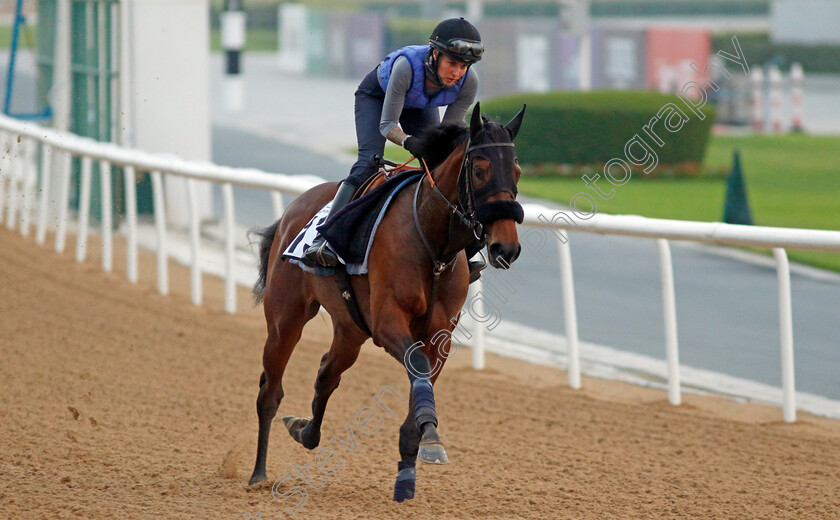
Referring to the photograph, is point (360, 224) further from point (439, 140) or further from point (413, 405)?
point (413, 405)

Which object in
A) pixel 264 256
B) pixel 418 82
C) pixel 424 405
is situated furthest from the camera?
pixel 264 256

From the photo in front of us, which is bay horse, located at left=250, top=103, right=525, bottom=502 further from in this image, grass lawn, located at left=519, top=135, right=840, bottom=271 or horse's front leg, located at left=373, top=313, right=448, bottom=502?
grass lawn, located at left=519, top=135, right=840, bottom=271

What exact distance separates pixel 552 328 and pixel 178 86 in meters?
5.34

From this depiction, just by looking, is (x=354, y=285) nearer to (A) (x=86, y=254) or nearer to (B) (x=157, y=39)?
(A) (x=86, y=254)

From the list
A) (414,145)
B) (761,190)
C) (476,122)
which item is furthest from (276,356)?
(761,190)

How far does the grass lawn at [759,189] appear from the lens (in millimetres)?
12641

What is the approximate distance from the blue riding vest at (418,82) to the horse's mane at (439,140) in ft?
0.87

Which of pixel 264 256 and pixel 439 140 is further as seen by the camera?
pixel 264 256

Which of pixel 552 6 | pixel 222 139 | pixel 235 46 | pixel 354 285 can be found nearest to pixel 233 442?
pixel 354 285

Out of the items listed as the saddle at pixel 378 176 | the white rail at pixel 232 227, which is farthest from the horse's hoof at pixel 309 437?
the white rail at pixel 232 227

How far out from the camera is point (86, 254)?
34.2ft

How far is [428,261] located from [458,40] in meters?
0.82

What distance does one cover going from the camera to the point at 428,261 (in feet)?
13.9

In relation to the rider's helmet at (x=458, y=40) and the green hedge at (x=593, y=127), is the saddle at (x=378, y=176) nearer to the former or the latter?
the rider's helmet at (x=458, y=40)
